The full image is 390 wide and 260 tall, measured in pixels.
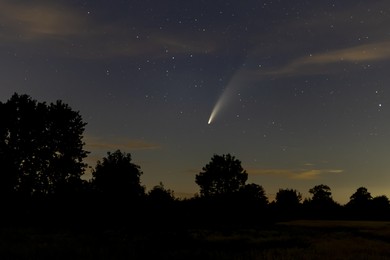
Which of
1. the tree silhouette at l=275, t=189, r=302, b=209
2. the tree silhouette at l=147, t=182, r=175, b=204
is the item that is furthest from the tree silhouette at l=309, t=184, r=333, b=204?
the tree silhouette at l=147, t=182, r=175, b=204

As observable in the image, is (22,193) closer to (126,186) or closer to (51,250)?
(126,186)

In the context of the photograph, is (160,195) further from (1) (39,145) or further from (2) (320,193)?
(2) (320,193)

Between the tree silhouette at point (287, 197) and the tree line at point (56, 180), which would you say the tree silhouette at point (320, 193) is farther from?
the tree line at point (56, 180)

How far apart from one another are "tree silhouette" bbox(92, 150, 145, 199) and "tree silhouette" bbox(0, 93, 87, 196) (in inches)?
445

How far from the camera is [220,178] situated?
5059 inches

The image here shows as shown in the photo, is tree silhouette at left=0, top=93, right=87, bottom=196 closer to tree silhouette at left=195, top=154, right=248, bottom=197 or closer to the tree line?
the tree line

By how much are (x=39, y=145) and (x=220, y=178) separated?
76451mm

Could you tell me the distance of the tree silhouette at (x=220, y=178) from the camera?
420ft

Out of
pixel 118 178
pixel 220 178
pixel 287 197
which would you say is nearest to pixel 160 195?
pixel 118 178

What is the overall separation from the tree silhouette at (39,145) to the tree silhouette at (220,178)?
7296 centimetres

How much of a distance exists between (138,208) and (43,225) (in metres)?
18.2

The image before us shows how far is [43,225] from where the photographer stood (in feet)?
158

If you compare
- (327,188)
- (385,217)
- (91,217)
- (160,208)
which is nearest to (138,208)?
(160,208)

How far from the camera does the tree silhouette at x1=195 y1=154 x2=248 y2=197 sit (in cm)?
12800
